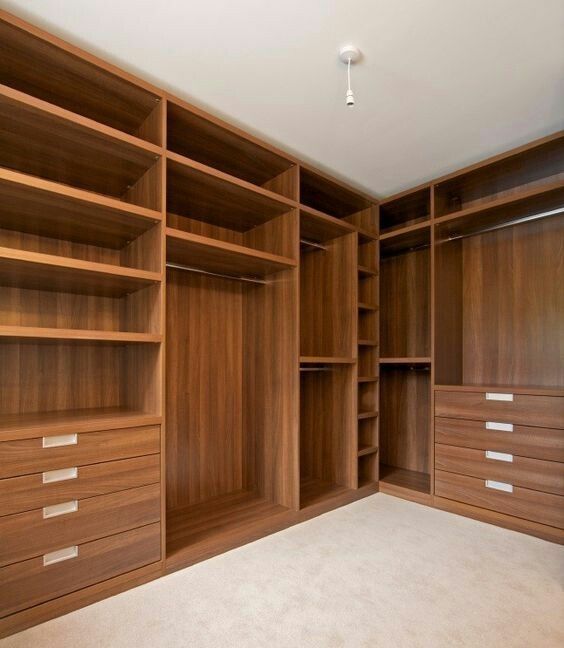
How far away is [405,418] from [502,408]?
1120mm

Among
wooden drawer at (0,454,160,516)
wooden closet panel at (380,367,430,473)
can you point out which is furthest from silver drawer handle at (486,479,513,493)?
wooden drawer at (0,454,160,516)

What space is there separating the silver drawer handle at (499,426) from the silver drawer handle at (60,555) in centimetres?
244

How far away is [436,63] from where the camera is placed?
1.93 metres

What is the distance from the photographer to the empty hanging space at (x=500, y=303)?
2.83m

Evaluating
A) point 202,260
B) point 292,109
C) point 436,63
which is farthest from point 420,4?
point 202,260

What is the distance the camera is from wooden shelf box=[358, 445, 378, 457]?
314 centimetres

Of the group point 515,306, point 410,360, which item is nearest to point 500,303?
point 515,306

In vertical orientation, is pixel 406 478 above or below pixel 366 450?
below

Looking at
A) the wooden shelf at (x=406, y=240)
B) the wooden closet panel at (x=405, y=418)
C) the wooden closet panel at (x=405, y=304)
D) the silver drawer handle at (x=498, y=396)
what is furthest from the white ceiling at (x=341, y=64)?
the wooden closet panel at (x=405, y=418)

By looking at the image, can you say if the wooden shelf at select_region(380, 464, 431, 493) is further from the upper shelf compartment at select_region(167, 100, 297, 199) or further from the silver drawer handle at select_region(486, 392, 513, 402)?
the upper shelf compartment at select_region(167, 100, 297, 199)

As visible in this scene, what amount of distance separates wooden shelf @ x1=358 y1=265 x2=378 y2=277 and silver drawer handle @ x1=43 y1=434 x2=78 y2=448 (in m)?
2.26

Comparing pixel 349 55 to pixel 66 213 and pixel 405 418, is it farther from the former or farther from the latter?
pixel 405 418

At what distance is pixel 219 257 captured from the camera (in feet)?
8.25

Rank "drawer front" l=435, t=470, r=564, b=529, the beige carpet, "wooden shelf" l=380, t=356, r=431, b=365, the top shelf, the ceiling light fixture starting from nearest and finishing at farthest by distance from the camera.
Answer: the beige carpet
the ceiling light fixture
"drawer front" l=435, t=470, r=564, b=529
the top shelf
"wooden shelf" l=380, t=356, r=431, b=365
